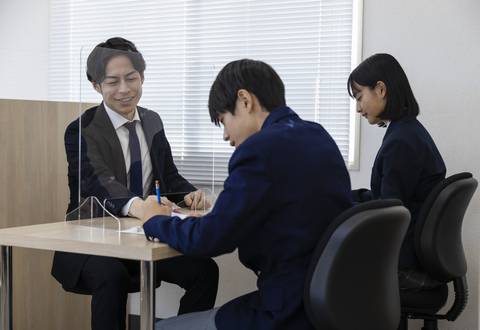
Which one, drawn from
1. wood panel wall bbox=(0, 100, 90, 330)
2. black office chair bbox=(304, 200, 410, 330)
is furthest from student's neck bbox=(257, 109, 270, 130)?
wood panel wall bbox=(0, 100, 90, 330)

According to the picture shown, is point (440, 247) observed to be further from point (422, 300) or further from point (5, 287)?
point (5, 287)

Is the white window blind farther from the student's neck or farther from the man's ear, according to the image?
the student's neck

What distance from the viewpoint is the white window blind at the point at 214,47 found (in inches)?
99.4

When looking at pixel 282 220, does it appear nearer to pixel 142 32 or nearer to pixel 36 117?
pixel 36 117

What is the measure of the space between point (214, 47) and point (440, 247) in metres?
1.68

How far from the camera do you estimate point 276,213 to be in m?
1.63

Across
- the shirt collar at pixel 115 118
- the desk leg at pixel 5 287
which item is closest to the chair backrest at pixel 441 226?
the shirt collar at pixel 115 118

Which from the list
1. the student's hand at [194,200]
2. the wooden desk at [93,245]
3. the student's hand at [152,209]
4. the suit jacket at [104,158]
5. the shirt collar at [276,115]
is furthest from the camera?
the student's hand at [194,200]

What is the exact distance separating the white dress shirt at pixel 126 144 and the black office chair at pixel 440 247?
906mm

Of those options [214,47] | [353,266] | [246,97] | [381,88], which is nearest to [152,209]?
[246,97]

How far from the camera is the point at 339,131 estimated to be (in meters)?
3.25

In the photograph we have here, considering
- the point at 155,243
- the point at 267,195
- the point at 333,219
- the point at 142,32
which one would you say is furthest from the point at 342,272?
the point at 142,32

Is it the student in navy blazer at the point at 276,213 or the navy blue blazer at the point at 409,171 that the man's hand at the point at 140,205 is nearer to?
the student in navy blazer at the point at 276,213

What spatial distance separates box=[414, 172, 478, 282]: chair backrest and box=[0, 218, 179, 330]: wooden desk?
866 millimetres
